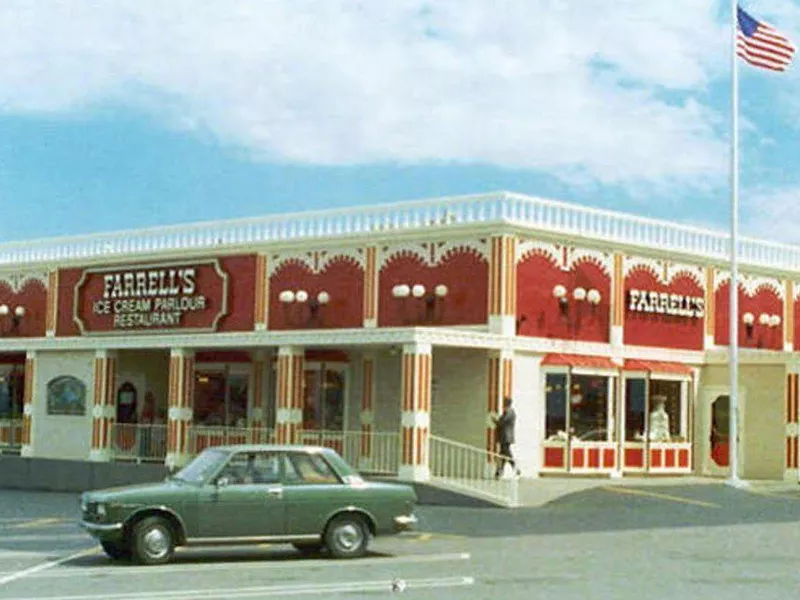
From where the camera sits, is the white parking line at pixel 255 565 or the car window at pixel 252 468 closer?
the white parking line at pixel 255 565

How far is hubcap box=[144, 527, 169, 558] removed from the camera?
672 inches

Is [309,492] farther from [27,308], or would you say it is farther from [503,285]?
[27,308]

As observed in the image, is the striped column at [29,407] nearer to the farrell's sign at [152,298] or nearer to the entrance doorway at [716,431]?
the farrell's sign at [152,298]

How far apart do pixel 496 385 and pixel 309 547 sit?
11.9m

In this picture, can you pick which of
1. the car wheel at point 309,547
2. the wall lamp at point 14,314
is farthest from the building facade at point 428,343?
the car wheel at point 309,547

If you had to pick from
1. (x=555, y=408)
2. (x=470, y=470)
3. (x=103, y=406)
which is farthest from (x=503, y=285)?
(x=103, y=406)

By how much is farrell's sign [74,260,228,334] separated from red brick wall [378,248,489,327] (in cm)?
532

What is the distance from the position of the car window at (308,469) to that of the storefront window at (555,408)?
44.8 feet

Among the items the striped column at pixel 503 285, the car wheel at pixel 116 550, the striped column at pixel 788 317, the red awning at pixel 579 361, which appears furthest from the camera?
the striped column at pixel 788 317

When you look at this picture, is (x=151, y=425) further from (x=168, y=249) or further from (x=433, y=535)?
(x=433, y=535)

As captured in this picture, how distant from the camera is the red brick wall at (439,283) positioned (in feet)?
102

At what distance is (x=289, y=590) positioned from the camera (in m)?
14.7

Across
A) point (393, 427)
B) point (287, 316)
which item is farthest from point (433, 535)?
point (287, 316)

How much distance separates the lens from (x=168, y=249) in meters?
37.1
